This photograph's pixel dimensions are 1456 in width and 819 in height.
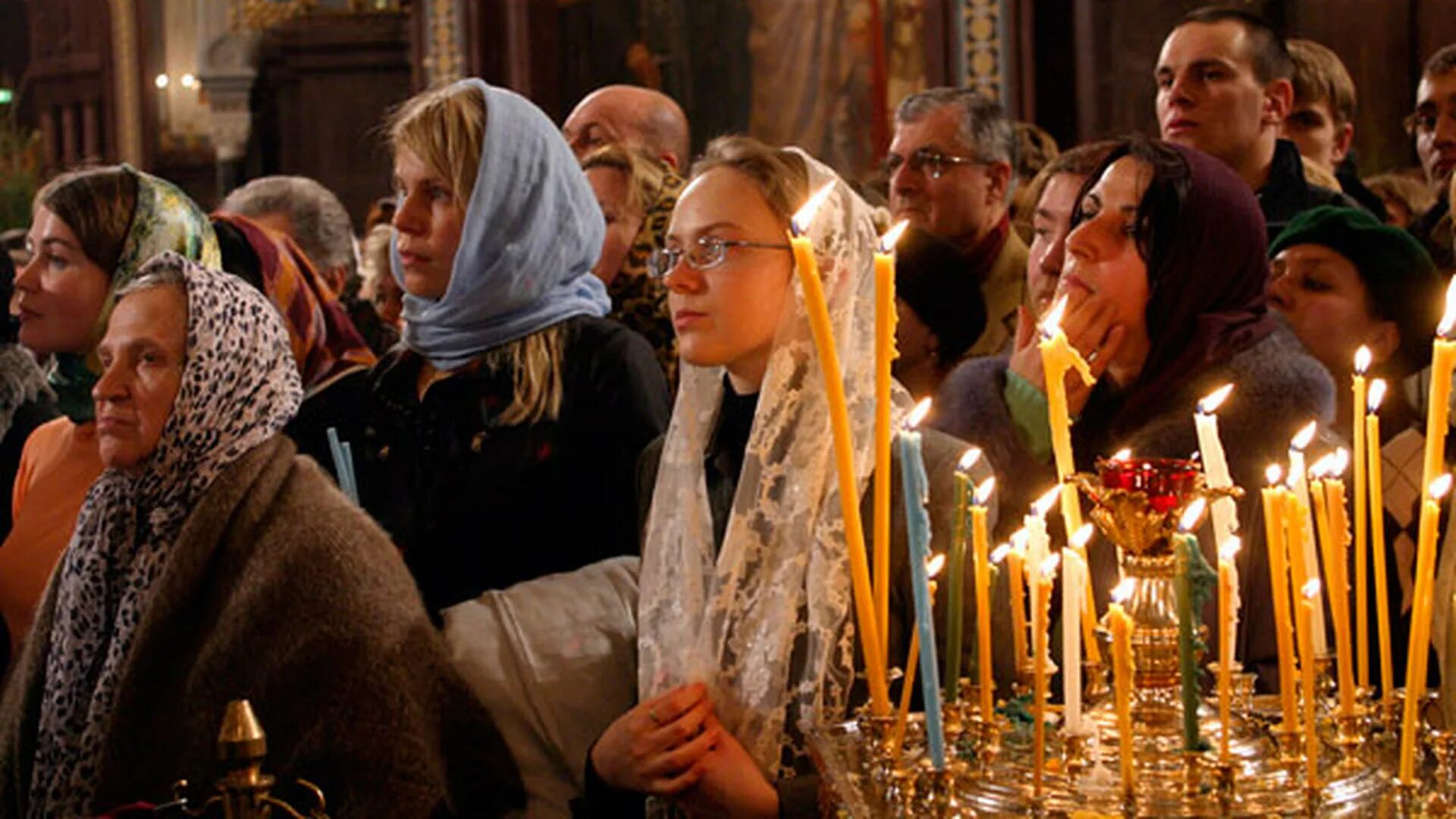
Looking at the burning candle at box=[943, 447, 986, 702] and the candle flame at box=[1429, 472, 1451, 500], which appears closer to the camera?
the candle flame at box=[1429, 472, 1451, 500]

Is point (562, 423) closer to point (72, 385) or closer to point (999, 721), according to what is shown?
point (72, 385)

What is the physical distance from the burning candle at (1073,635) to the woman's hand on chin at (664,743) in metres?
0.91

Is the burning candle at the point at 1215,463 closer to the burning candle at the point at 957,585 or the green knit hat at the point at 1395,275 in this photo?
the burning candle at the point at 957,585

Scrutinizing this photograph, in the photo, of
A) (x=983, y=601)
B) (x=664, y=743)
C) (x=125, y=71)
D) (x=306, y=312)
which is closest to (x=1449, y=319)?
(x=983, y=601)

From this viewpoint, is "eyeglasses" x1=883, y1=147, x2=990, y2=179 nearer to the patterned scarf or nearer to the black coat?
the patterned scarf

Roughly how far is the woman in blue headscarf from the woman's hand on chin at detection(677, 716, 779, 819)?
0.74 metres

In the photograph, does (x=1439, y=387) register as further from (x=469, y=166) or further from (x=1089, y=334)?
(x=469, y=166)

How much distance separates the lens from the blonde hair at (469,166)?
10.8ft

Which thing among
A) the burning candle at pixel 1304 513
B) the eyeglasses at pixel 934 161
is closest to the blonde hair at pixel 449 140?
the eyeglasses at pixel 934 161

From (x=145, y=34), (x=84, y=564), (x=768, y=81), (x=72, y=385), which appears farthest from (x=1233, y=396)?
(x=145, y=34)

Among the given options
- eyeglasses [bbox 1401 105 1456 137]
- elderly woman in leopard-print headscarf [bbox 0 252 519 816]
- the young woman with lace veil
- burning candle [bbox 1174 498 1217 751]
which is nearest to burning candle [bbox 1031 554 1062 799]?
burning candle [bbox 1174 498 1217 751]

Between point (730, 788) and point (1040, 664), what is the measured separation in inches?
35.5

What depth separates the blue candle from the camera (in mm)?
1641

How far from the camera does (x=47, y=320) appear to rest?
3.77 metres
